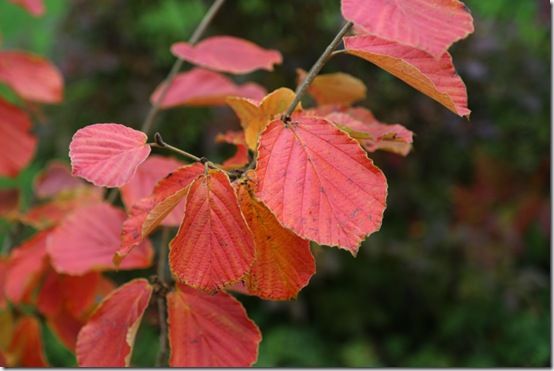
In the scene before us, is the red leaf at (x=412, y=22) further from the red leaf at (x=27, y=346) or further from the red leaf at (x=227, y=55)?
the red leaf at (x=27, y=346)

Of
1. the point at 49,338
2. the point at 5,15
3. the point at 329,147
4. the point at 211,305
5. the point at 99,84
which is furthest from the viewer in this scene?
the point at 5,15

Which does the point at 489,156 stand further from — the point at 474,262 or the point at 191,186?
the point at 191,186

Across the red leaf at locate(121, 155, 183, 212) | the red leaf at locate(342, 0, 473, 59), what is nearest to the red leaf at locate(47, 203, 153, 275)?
the red leaf at locate(121, 155, 183, 212)

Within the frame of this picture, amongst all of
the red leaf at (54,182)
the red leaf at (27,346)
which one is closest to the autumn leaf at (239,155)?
the red leaf at (27,346)

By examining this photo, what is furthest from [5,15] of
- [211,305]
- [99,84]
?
[211,305]

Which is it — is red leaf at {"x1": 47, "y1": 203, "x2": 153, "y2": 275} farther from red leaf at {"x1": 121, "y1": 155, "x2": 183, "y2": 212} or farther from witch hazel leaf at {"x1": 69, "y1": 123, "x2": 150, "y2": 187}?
witch hazel leaf at {"x1": 69, "y1": 123, "x2": 150, "y2": 187}

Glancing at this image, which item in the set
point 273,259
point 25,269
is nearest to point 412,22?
point 273,259
